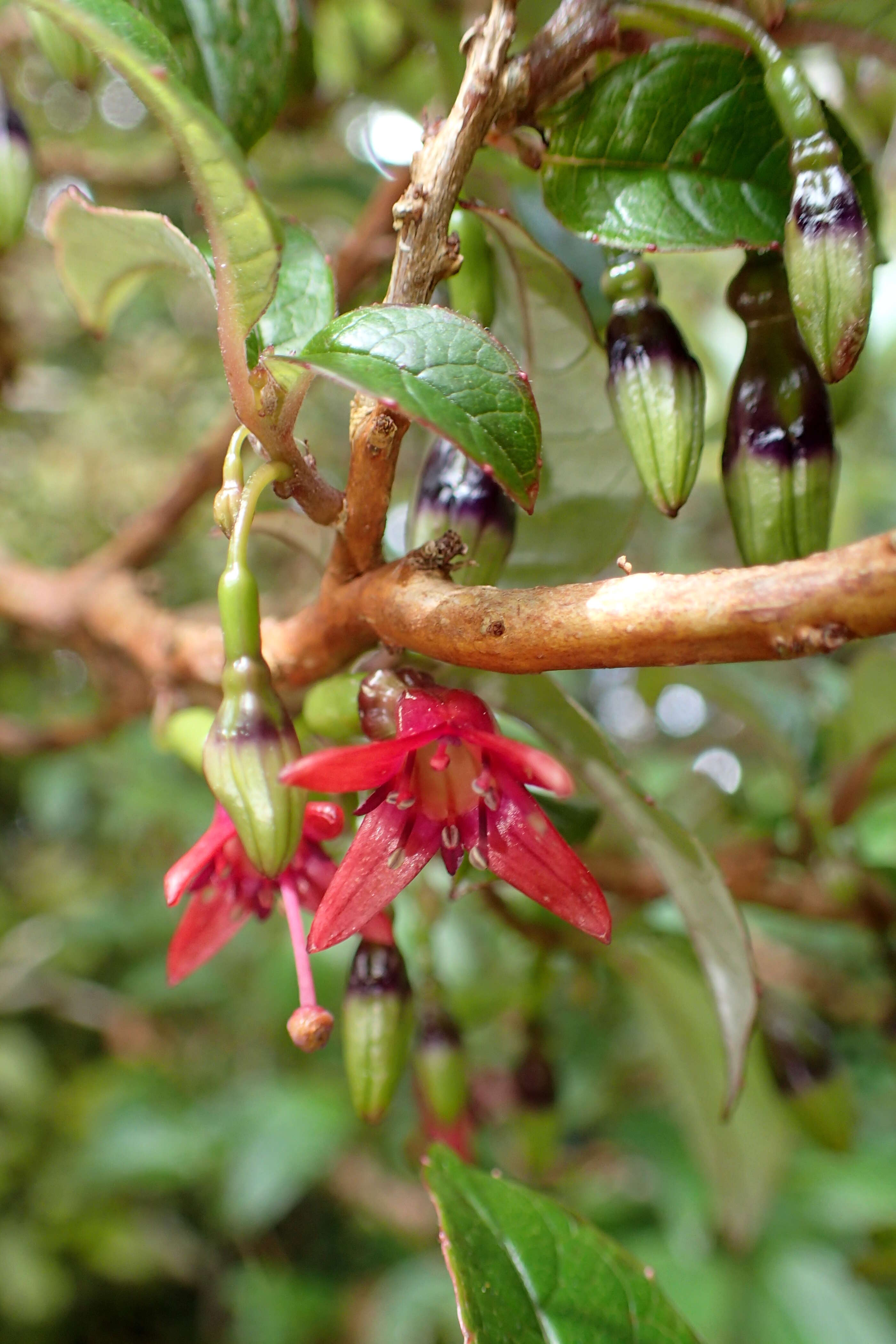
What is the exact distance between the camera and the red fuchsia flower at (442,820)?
304mm

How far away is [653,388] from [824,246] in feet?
0.23

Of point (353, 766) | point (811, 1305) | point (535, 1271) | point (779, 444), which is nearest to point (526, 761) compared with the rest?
point (353, 766)

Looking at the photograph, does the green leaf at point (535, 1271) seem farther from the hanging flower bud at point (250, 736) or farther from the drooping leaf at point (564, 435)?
the drooping leaf at point (564, 435)

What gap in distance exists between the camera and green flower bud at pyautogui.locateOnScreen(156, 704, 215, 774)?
54cm

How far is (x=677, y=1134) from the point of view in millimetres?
1114

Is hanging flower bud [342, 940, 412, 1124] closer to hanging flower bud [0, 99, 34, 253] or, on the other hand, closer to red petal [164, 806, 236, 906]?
red petal [164, 806, 236, 906]

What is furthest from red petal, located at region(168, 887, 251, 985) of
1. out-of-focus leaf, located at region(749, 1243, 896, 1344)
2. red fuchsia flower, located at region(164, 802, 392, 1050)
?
out-of-focus leaf, located at region(749, 1243, 896, 1344)

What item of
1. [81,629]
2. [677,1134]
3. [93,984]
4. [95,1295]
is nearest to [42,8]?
[81,629]

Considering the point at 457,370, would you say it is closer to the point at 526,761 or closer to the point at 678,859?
the point at 526,761

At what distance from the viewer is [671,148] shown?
1.22ft

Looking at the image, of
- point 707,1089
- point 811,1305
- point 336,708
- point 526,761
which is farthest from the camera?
point 811,1305

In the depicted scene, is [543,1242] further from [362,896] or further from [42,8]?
[42,8]

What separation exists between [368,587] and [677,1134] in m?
0.99

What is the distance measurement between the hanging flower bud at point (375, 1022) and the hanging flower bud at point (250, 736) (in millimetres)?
136
